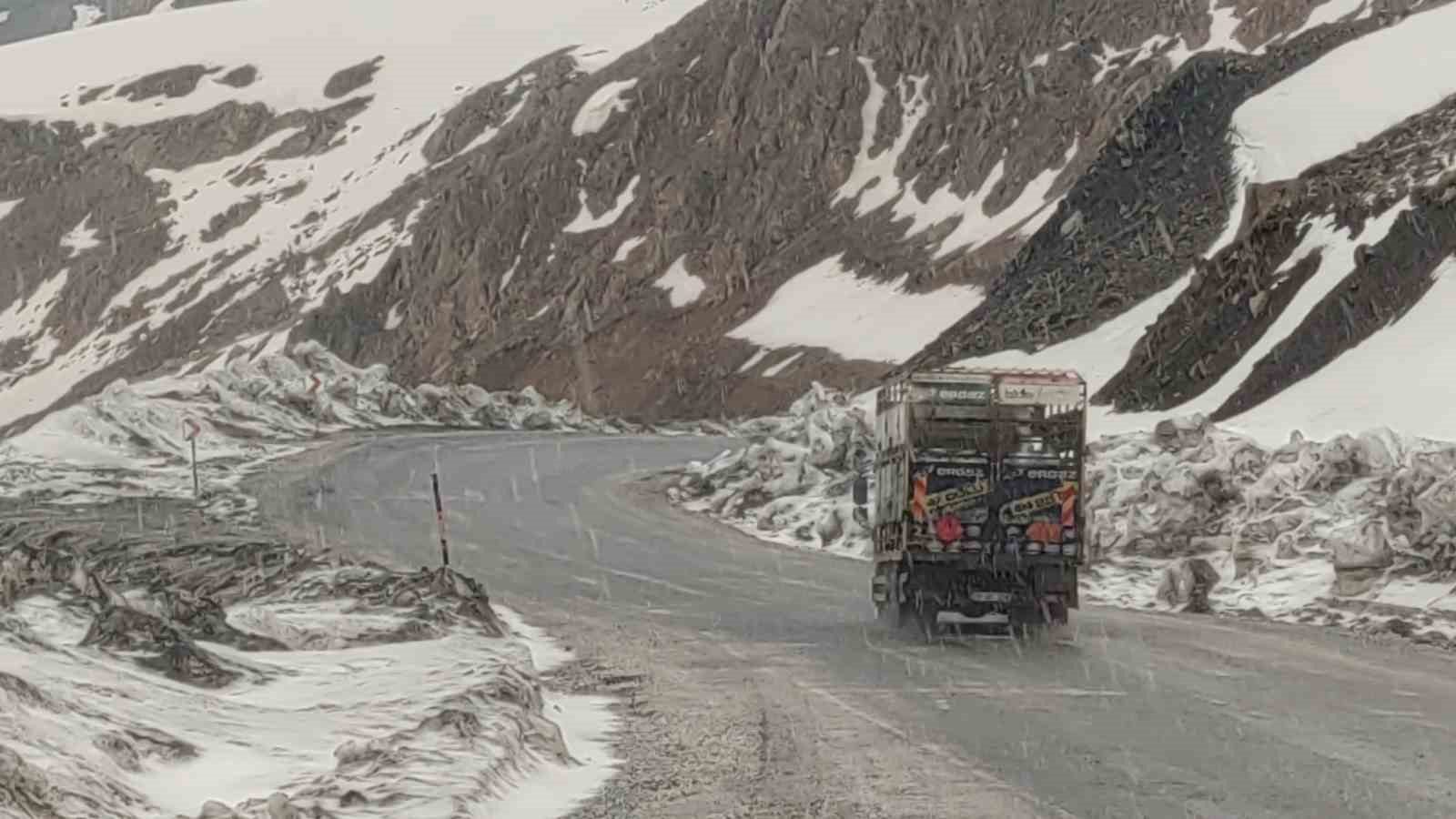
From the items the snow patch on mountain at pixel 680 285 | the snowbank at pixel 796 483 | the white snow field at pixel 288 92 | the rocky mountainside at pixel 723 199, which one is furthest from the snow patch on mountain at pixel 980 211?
the snowbank at pixel 796 483

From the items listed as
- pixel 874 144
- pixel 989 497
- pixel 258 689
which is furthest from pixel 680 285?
pixel 258 689

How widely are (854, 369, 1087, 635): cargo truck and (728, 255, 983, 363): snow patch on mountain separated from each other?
47.0m

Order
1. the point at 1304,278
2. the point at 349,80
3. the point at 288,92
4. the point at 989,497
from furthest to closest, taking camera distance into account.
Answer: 1. the point at 349,80
2. the point at 288,92
3. the point at 1304,278
4. the point at 989,497

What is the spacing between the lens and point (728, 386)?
2864 inches

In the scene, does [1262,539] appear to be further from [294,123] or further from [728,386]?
[294,123]

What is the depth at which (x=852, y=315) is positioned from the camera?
73.0 metres

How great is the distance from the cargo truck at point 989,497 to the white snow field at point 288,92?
246ft

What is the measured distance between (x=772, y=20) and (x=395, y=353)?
84.5ft

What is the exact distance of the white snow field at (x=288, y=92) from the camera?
112562mm

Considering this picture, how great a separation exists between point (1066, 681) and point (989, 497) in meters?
3.11

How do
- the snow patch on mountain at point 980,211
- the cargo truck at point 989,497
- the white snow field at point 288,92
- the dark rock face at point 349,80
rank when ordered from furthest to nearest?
the dark rock face at point 349,80, the white snow field at point 288,92, the snow patch on mountain at point 980,211, the cargo truck at point 989,497

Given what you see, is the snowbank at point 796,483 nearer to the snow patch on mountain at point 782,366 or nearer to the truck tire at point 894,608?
the truck tire at point 894,608

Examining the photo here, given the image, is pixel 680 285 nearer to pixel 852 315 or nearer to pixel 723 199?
pixel 723 199

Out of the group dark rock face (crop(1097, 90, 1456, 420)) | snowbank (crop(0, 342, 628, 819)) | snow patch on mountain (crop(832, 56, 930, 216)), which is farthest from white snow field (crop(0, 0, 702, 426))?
snowbank (crop(0, 342, 628, 819))
